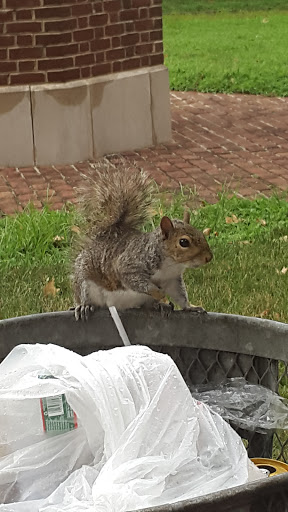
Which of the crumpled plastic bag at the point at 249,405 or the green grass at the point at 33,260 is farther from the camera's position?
the green grass at the point at 33,260

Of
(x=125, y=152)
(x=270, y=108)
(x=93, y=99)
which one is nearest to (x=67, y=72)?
(x=93, y=99)

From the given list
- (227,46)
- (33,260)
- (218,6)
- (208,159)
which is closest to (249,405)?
(33,260)

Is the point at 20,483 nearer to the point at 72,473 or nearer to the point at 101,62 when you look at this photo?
the point at 72,473

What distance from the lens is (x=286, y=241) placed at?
6043 mm

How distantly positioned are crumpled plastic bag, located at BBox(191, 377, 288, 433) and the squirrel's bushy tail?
92 centimetres

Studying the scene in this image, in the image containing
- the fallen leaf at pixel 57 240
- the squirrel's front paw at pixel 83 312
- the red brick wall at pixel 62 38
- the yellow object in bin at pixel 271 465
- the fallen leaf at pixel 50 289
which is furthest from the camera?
the red brick wall at pixel 62 38

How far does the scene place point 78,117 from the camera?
27.5ft

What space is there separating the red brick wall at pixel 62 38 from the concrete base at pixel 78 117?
0.10 m

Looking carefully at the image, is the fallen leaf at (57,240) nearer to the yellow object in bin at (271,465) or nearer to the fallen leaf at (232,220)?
the fallen leaf at (232,220)

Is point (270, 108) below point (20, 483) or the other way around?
below

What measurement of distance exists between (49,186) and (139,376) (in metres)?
5.50

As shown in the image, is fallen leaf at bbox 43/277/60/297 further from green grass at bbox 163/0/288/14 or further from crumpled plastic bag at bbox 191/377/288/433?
green grass at bbox 163/0/288/14

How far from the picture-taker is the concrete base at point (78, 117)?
27.0 ft

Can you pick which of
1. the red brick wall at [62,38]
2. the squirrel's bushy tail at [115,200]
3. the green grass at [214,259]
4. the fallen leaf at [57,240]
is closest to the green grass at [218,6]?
the red brick wall at [62,38]
